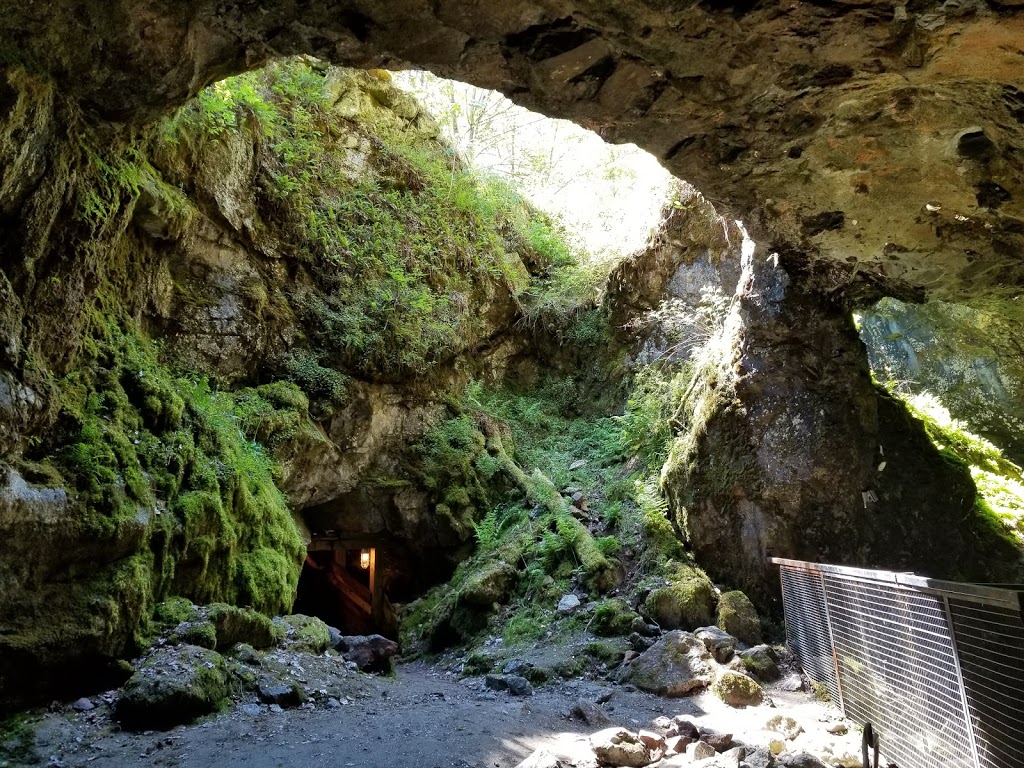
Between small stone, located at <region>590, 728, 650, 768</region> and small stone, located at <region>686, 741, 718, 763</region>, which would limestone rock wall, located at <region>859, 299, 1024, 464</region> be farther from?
small stone, located at <region>590, 728, 650, 768</region>

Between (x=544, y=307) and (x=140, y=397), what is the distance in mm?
9095

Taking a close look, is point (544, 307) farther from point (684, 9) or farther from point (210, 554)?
point (684, 9)

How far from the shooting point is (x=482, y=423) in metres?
11.7

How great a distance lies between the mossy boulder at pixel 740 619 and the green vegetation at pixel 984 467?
319 centimetres

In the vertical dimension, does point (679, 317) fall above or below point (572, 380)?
above

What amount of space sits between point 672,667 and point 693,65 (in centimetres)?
545

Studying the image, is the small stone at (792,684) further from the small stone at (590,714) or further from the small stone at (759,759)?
the small stone at (759,759)

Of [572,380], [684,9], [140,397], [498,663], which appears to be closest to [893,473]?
[498,663]

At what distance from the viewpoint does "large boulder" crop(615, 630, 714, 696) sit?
5.72 meters

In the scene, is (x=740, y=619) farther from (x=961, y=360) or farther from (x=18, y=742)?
(x=961, y=360)

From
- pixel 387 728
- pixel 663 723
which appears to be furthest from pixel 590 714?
pixel 387 728

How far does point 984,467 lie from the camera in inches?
313

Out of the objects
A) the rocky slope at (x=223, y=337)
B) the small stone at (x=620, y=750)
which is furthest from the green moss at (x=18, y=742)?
the small stone at (x=620, y=750)

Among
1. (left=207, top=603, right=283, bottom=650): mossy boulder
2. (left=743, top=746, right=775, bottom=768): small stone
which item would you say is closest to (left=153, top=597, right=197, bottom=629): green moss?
(left=207, top=603, right=283, bottom=650): mossy boulder
